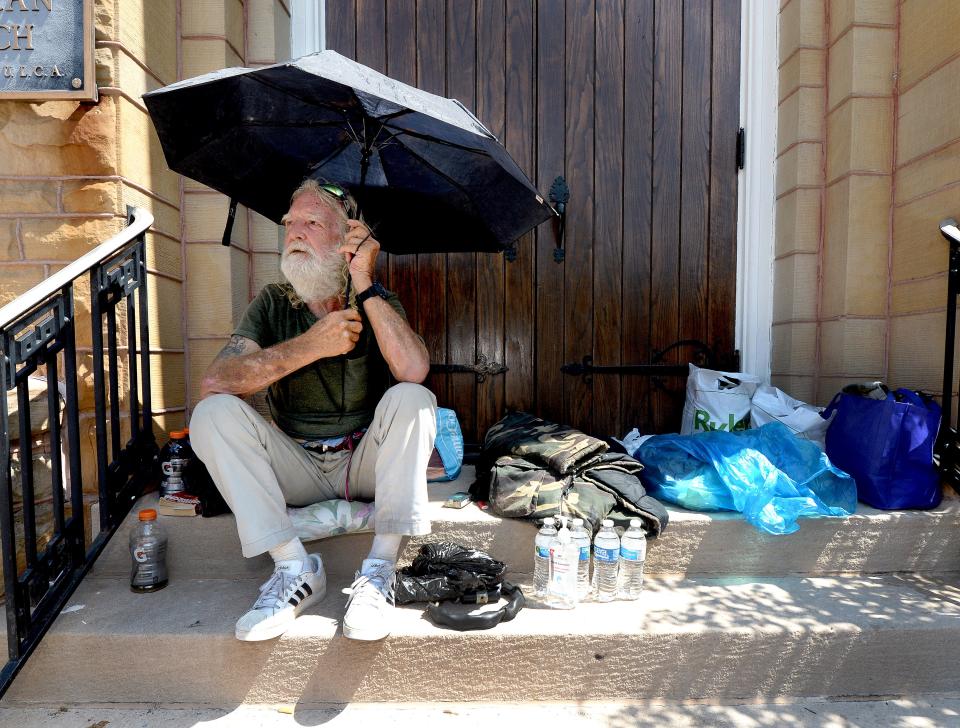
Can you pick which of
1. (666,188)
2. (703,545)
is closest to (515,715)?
(703,545)

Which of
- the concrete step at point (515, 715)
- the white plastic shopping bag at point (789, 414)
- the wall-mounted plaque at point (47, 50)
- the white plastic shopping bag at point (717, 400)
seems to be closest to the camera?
the concrete step at point (515, 715)

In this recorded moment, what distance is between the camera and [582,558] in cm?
182

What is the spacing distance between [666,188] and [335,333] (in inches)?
78.1

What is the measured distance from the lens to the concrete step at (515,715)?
1.51 metres

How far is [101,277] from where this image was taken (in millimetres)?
1860

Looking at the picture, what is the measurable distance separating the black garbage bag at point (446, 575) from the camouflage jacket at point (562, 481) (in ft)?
0.73

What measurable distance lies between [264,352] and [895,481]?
2301mm

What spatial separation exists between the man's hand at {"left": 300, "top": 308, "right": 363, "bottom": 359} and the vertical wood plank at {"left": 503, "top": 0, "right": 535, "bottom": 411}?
1.25m

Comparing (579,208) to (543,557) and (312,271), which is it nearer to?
(312,271)

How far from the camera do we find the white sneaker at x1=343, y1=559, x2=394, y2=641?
59.7 inches

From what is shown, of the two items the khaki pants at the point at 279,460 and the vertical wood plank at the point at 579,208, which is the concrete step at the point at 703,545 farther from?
the vertical wood plank at the point at 579,208

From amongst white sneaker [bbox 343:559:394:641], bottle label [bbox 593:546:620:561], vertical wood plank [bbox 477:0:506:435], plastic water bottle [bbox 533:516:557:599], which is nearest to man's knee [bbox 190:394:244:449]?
white sneaker [bbox 343:559:394:641]

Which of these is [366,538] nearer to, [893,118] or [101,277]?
[101,277]

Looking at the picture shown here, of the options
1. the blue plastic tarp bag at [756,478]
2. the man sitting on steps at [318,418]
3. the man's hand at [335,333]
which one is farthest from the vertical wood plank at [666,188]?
the man's hand at [335,333]
